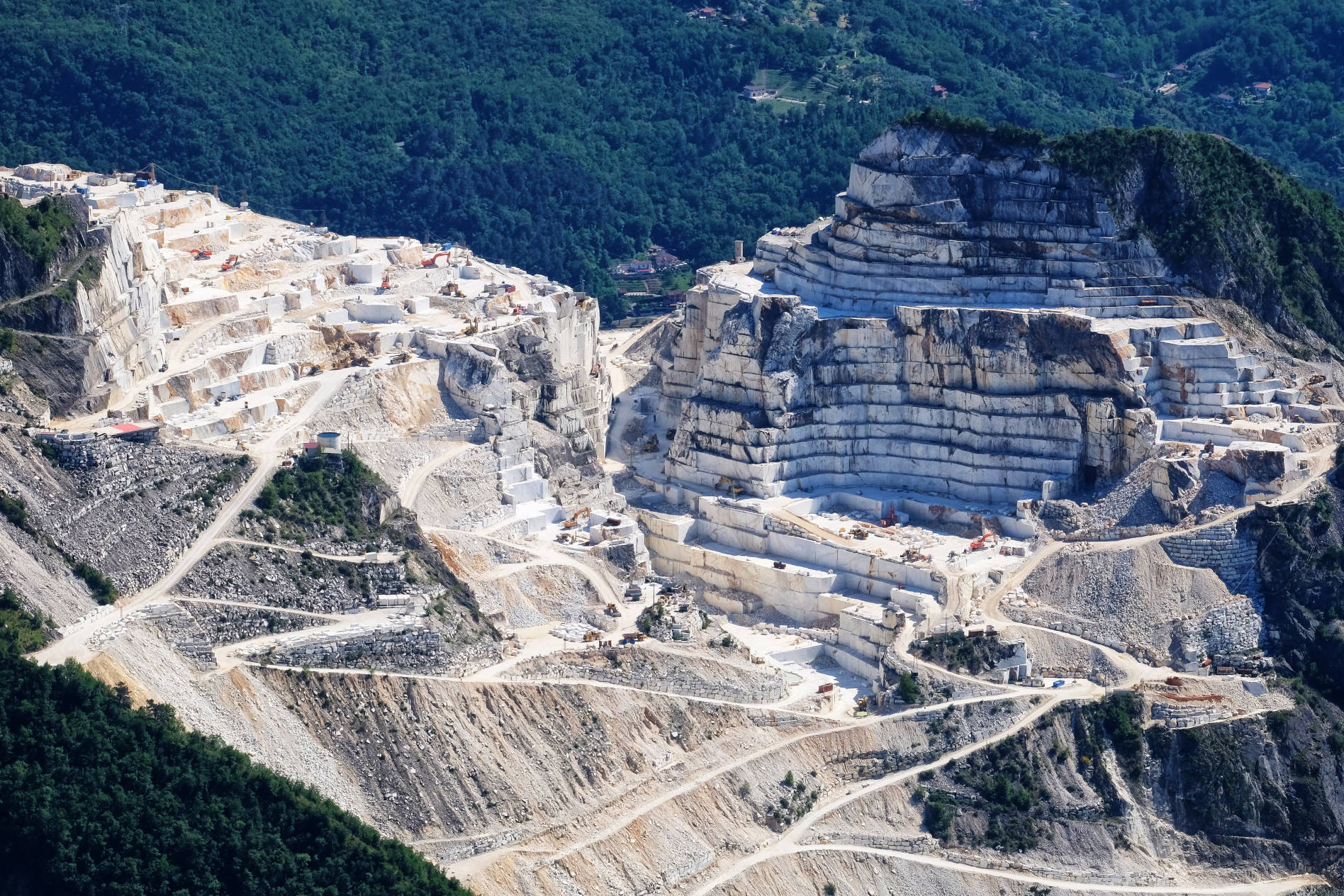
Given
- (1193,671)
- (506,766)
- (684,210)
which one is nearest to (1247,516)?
(1193,671)

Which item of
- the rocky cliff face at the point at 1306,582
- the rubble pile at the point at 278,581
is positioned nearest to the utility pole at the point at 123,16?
the rubble pile at the point at 278,581

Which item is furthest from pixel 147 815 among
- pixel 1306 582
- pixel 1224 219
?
pixel 1224 219

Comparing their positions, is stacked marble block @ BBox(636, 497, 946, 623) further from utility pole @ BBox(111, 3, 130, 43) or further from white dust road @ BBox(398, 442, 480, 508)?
utility pole @ BBox(111, 3, 130, 43)

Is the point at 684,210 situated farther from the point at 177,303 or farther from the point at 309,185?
the point at 177,303

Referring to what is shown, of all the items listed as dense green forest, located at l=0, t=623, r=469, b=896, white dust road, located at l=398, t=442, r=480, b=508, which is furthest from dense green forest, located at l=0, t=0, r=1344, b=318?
dense green forest, located at l=0, t=623, r=469, b=896

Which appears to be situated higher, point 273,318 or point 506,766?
point 273,318

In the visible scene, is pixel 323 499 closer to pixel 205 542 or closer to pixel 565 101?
pixel 205 542
